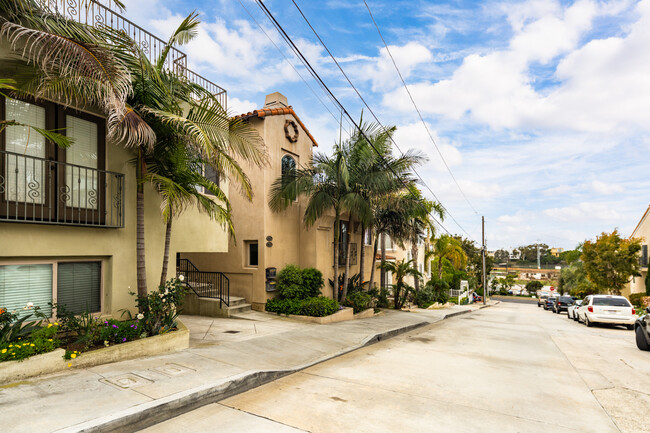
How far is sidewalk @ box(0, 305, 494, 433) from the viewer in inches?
180

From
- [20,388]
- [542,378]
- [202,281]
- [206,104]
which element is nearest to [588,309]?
[542,378]

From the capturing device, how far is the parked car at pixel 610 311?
16406 millimetres

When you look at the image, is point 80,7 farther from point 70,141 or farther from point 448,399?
point 448,399

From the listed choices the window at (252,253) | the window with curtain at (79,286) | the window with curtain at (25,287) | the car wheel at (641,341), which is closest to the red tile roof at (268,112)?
the window at (252,253)

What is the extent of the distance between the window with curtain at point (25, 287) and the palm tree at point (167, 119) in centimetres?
161

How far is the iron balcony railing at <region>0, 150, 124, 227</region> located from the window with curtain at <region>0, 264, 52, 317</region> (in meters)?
0.95

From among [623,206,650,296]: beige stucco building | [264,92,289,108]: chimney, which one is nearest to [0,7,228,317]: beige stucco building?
[264,92,289,108]: chimney

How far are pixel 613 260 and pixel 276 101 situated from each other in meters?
24.1

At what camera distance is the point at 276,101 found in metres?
16.4

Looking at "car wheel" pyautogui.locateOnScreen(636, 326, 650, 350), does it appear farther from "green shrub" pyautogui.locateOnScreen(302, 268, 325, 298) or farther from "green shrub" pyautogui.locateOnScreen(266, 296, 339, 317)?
"green shrub" pyautogui.locateOnScreen(302, 268, 325, 298)

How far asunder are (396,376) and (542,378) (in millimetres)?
2857

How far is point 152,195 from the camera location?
31.0 ft

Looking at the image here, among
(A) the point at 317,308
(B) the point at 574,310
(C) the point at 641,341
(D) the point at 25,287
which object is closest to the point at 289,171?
(A) the point at 317,308

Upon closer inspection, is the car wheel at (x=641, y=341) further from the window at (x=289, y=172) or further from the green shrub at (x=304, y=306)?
the window at (x=289, y=172)
